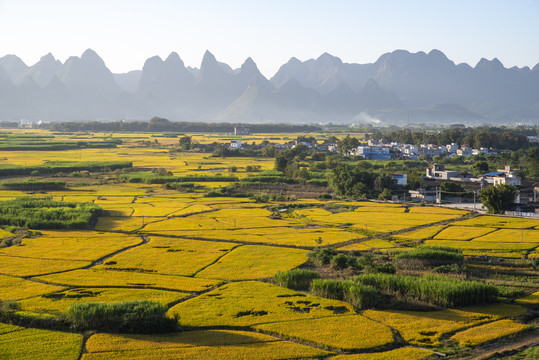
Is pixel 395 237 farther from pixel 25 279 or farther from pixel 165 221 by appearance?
pixel 25 279

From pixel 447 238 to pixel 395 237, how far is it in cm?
288

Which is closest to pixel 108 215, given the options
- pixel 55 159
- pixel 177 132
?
pixel 55 159

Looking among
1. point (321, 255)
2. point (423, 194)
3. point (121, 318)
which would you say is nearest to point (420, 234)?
point (321, 255)

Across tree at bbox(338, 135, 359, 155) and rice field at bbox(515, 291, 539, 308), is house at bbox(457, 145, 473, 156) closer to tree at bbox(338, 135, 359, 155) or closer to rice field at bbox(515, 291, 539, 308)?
tree at bbox(338, 135, 359, 155)

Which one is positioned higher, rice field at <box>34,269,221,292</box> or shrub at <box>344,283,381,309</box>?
shrub at <box>344,283,381,309</box>

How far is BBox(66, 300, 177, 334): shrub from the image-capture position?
1895 centimetres

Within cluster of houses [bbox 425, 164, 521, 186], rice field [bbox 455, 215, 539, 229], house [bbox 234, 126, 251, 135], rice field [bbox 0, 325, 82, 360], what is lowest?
rice field [bbox 0, 325, 82, 360]

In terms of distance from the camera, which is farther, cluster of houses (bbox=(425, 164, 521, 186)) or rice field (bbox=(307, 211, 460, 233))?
cluster of houses (bbox=(425, 164, 521, 186))

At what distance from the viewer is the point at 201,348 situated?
693 inches

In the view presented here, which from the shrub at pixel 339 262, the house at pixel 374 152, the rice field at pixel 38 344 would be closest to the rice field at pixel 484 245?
the shrub at pixel 339 262

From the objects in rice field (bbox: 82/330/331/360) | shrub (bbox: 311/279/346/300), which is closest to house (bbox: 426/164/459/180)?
shrub (bbox: 311/279/346/300)

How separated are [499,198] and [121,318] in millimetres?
31732

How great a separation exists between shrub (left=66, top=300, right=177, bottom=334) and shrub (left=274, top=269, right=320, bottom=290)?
6108 mm

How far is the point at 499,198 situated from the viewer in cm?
4259
